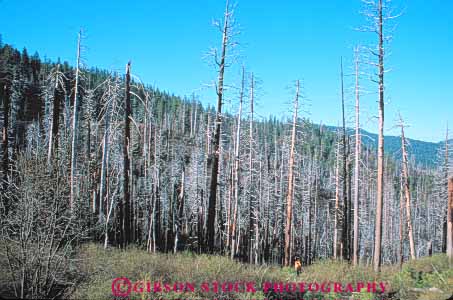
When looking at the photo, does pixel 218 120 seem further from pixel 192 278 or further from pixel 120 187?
pixel 120 187

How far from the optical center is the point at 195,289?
8.06m

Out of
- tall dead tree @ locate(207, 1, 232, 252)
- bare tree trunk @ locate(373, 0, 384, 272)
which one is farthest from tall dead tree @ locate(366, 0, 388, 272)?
tall dead tree @ locate(207, 1, 232, 252)

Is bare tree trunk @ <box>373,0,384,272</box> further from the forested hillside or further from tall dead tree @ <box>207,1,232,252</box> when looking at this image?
tall dead tree @ <box>207,1,232,252</box>

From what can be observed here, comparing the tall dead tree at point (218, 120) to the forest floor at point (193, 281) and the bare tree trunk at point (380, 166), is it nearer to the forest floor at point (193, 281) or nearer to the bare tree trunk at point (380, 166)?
the forest floor at point (193, 281)

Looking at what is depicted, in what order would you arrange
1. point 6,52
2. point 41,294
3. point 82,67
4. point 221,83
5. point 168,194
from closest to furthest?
point 41,294, point 221,83, point 82,67, point 168,194, point 6,52

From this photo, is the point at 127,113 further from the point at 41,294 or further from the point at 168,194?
the point at 168,194

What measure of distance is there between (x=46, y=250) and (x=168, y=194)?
116ft

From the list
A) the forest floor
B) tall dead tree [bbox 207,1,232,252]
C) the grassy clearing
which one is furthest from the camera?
tall dead tree [bbox 207,1,232,252]

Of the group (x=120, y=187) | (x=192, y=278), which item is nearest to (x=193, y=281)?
(x=192, y=278)

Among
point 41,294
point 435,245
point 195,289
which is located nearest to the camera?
point 41,294

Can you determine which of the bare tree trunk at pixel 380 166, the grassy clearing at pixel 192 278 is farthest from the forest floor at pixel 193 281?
the bare tree trunk at pixel 380 166

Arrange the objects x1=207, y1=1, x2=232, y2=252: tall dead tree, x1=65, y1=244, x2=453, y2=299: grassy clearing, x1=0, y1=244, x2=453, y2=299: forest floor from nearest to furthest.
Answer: x1=0, y1=244, x2=453, y2=299: forest floor → x1=65, y1=244, x2=453, y2=299: grassy clearing → x1=207, y1=1, x2=232, y2=252: tall dead tree

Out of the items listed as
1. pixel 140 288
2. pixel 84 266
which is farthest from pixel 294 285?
pixel 84 266

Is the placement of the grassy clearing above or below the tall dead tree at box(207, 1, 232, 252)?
below
